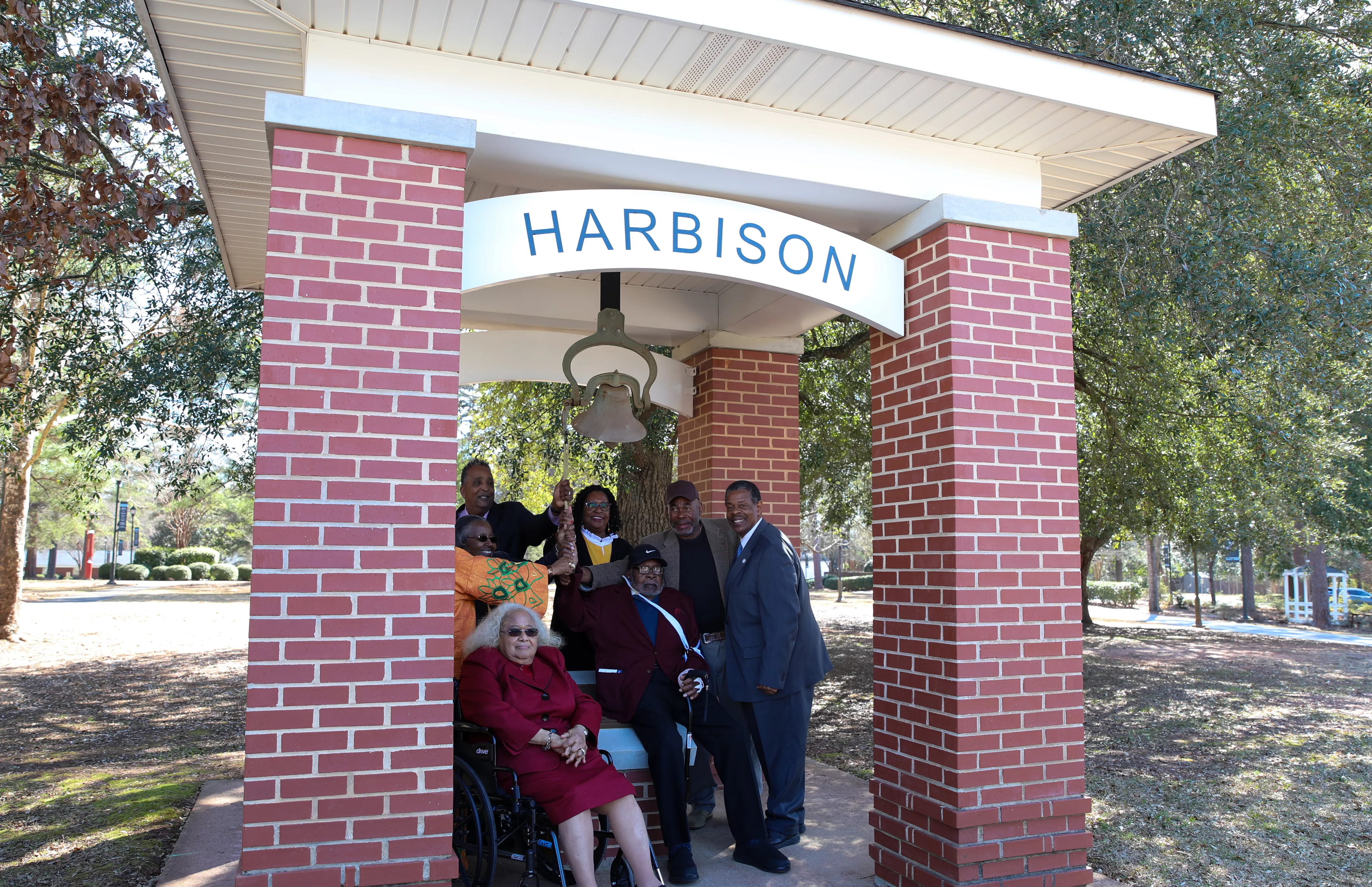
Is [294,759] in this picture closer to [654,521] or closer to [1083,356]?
[654,521]

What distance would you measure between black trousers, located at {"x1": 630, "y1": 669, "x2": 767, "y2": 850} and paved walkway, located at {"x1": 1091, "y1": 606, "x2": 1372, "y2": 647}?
20.9m

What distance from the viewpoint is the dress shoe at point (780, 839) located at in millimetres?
4977

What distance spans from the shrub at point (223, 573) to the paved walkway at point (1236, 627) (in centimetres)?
3679

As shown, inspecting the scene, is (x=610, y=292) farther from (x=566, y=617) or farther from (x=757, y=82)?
(x=566, y=617)

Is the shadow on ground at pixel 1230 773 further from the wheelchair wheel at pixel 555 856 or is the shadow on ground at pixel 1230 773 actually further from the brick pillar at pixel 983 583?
the wheelchair wheel at pixel 555 856

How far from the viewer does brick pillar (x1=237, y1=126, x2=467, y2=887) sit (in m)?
3.23

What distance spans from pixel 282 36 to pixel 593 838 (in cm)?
360

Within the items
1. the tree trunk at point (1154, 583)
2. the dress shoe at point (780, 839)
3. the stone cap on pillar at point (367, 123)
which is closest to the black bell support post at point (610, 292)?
the stone cap on pillar at point (367, 123)

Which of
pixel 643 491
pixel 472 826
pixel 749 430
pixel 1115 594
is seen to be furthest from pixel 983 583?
pixel 1115 594

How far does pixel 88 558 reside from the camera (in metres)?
46.6

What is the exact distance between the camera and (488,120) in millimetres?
3820

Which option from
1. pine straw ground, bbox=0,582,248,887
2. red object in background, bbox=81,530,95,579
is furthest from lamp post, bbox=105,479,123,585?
pine straw ground, bbox=0,582,248,887

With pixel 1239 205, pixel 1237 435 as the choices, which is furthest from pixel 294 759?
pixel 1237 435

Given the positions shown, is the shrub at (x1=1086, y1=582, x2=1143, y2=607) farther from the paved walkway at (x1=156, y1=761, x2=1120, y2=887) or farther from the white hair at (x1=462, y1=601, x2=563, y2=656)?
the white hair at (x1=462, y1=601, x2=563, y2=656)
